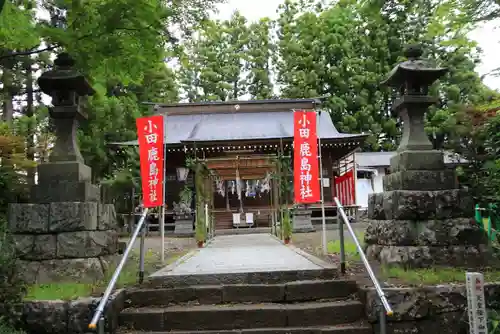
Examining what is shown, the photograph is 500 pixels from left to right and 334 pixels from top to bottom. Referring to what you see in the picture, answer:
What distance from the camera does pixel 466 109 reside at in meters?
6.07

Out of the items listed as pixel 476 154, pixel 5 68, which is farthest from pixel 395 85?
pixel 5 68

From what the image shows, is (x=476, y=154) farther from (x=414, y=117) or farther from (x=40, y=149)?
(x=40, y=149)

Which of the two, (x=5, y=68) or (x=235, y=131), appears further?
(x=235, y=131)

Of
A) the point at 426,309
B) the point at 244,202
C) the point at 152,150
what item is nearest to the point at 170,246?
the point at 152,150

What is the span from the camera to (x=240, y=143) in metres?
15.9

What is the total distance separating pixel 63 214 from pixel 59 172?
59cm

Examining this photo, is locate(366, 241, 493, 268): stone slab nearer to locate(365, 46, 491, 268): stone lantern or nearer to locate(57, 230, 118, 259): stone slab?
locate(365, 46, 491, 268): stone lantern

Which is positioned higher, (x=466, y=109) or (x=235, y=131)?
(x=235, y=131)

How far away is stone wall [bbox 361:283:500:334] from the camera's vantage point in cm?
412

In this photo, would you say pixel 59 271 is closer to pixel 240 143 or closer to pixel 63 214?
pixel 63 214

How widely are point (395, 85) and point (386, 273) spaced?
109 inches

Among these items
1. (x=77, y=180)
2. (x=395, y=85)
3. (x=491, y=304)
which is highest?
(x=395, y=85)

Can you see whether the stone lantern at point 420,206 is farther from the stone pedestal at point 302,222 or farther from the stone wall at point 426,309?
the stone pedestal at point 302,222

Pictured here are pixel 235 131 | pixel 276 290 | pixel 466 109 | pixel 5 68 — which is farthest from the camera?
pixel 235 131
